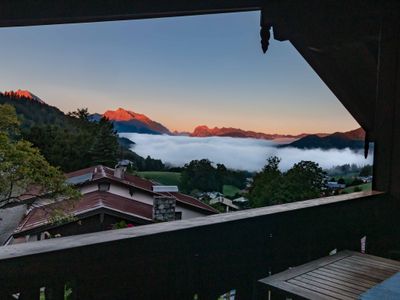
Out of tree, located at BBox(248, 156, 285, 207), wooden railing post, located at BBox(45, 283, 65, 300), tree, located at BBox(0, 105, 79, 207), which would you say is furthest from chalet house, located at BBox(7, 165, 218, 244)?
wooden railing post, located at BBox(45, 283, 65, 300)

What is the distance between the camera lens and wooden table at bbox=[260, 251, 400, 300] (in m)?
1.28

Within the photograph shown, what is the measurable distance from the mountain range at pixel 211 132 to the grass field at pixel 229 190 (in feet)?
6.44

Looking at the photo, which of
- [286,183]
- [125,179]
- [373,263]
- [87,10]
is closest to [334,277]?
[373,263]

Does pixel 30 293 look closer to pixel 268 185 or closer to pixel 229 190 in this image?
pixel 268 185

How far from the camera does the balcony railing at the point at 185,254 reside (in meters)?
0.83

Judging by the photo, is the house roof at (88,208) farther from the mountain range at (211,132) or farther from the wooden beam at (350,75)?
the wooden beam at (350,75)

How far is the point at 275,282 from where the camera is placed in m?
1.35

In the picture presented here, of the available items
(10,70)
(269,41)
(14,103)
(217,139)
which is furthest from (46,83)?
(269,41)

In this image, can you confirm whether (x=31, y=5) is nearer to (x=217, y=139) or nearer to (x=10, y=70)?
(x=217, y=139)

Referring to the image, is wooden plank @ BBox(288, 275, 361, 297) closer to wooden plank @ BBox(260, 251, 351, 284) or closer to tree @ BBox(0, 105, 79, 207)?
wooden plank @ BBox(260, 251, 351, 284)

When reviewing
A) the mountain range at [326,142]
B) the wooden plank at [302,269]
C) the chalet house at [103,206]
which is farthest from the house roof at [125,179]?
the wooden plank at [302,269]

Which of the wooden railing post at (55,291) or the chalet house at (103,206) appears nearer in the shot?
the wooden railing post at (55,291)

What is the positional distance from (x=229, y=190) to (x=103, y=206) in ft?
11.2

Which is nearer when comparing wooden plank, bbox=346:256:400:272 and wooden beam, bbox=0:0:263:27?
wooden beam, bbox=0:0:263:27
